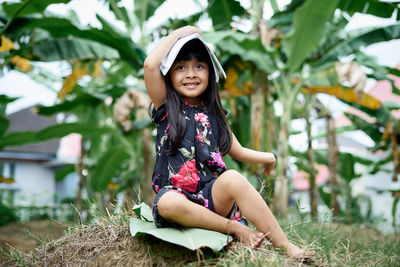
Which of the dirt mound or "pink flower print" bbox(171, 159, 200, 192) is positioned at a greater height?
"pink flower print" bbox(171, 159, 200, 192)

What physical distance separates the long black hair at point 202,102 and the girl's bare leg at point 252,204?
0.32 metres

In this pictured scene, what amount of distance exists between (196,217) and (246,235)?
282 mm

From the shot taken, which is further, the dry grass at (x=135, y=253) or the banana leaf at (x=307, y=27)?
the banana leaf at (x=307, y=27)

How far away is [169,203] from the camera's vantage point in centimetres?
178

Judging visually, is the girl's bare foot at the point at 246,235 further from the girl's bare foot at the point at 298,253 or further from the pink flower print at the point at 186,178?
the pink flower print at the point at 186,178

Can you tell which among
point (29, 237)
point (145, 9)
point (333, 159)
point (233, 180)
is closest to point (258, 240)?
point (233, 180)

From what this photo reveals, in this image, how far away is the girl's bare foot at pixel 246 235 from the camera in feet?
5.94

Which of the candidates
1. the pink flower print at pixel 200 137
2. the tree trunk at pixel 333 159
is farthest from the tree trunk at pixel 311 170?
the pink flower print at pixel 200 137

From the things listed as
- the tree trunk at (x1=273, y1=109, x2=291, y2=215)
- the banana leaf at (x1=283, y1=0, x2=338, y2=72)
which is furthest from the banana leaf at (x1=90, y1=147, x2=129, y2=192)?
the banana leaf at (x1=283, y1=0, x2=338, y2=72)

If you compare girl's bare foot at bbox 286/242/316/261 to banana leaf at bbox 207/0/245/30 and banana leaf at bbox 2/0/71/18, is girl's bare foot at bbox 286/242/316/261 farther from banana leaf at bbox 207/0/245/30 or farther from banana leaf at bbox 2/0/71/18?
banana leaf at bbox 207/0/245/30

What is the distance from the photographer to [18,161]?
44.7ft

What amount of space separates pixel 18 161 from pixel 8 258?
506 inches

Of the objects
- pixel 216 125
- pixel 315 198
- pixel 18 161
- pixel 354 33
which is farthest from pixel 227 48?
pixel 18 161

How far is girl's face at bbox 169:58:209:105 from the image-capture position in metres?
2.05
